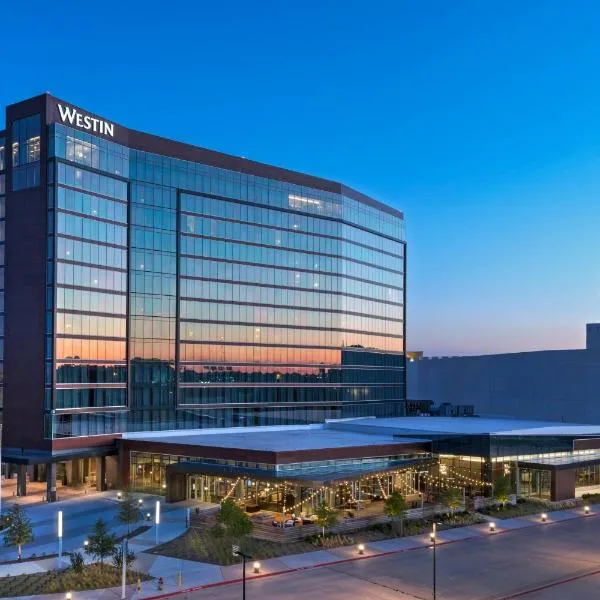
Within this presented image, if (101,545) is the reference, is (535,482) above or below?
below

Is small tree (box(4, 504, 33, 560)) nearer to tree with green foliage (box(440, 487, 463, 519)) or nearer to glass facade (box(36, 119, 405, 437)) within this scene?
glass facade (box(36, 119, 405, 437))

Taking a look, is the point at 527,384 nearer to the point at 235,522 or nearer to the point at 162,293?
the point at 162,293

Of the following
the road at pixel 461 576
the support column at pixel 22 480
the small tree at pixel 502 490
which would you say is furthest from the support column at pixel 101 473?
the small tree at pixel 502 490

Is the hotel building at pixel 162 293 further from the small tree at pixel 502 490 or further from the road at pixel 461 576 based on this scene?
the small tree at pixel 502 490

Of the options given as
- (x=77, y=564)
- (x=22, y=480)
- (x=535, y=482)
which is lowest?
(x=22, y=480)

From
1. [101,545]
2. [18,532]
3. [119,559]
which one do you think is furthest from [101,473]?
[119,559]

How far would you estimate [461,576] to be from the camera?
1724 inches

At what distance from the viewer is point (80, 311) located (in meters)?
78.9

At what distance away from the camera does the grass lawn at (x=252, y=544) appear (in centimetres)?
4769

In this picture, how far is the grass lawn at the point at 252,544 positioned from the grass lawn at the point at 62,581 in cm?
548

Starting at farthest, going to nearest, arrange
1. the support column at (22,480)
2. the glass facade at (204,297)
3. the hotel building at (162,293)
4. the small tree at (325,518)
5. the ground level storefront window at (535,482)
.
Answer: the glass facade at (204,297) → the hotel building at (162,293) → the support column at (22,480) → the ground level storefront window at (535,482) → the small tree at (325,518)

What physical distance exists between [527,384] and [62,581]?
282ft

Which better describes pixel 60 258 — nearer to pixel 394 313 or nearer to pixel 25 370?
pixel 25 370

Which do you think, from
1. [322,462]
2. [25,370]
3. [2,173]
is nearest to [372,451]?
[322,462]
